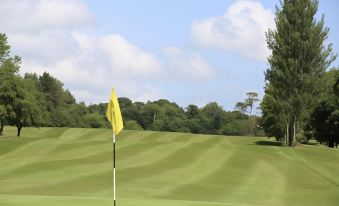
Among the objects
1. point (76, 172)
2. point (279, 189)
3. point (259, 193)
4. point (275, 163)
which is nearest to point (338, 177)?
point (275, 163)

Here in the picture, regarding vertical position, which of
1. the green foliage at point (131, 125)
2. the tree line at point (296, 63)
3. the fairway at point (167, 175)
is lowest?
the fairway at point (167, 175)

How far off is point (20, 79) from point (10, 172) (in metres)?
45.5

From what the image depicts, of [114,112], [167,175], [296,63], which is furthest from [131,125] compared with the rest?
[114,112]

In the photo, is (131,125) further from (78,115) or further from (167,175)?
(167,175)

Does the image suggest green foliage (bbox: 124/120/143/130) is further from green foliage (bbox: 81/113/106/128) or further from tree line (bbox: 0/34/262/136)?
green foliage (bbox: 81/113/106/128)

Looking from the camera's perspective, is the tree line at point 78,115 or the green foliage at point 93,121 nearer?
the tree line at point 78,115

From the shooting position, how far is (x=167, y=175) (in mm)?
30453

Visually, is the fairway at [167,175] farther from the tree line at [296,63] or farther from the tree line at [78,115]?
the tree line at [78,115]

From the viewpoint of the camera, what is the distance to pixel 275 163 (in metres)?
37.8

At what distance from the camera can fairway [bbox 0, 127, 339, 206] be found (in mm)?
22531

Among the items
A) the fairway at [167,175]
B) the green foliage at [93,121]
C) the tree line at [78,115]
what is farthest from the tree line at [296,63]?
the green foliage at [93,121]

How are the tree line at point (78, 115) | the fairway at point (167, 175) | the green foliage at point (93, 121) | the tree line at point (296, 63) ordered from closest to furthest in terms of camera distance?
1. the fairway at point (167, 175)
2. the tree line at point (296, 63)
3. the tree line at point (78, 115)
4. the green foliage at point (93, 121)

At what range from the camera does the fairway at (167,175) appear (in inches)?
887

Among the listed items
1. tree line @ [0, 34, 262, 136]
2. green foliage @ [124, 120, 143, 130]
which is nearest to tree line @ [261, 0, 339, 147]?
tree line @ [0, 34, 262, 136]
